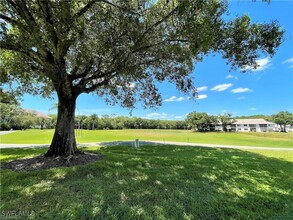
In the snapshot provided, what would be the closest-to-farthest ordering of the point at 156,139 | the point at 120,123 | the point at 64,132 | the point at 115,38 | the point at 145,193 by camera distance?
the point at 145,193, the point at 115,38, the point at 64,132, the point at 156,139, the point at 120,123

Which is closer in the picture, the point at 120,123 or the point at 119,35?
the point at 119,35

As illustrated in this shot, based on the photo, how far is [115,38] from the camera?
23.0ft

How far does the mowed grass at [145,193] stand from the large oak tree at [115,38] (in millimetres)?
3036

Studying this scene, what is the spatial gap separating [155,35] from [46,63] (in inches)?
161

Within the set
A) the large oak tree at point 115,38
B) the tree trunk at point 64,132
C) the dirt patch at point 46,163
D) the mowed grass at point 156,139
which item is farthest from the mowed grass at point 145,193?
the mowed grass at point 156,139

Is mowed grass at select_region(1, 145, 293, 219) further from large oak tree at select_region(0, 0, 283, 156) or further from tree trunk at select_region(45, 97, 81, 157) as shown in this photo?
large oak tree at select_region(0, 0, 283, 156)

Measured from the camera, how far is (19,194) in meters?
4.86

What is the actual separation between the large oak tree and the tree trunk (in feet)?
0.13

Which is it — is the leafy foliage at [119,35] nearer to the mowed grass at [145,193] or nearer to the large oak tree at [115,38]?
the large oak tree at [115,38]

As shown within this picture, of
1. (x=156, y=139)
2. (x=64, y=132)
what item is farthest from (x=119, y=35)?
(x=156, y=139)

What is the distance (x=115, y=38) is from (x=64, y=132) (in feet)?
15.7

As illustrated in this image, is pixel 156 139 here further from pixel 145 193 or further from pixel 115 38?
pixel 145 193

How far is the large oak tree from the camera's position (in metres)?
5.59

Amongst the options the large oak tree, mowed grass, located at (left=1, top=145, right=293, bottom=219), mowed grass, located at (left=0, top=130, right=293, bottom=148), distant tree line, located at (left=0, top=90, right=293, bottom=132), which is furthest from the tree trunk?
distant tree line, located at (left=0, top=90, right=293, bottom=132)
